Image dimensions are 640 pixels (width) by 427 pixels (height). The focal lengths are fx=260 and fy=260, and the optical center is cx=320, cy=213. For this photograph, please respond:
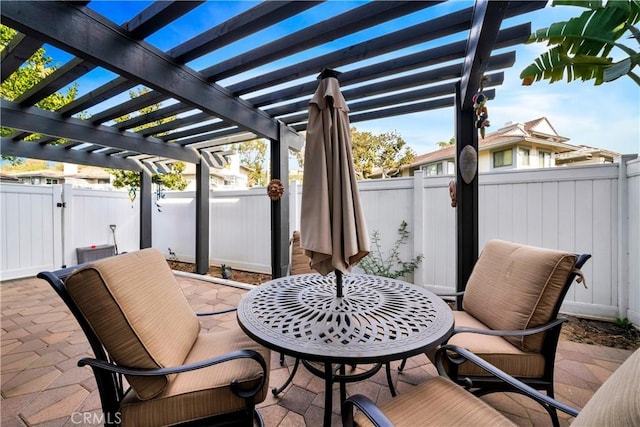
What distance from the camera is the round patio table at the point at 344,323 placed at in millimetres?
1226

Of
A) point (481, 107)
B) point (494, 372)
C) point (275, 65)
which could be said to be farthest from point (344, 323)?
point (275, 65)

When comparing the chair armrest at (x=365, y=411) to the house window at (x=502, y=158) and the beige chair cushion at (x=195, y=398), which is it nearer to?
the beige chair cushion at (x=195, y=398)

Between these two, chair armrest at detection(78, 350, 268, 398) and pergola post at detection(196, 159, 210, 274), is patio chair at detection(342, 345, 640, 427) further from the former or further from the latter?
pergola post at detection(196, 159, 210, 274)

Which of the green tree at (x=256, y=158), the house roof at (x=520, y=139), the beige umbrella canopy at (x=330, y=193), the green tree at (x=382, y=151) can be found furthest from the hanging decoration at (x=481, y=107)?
the green tree at (x=256, y=158)

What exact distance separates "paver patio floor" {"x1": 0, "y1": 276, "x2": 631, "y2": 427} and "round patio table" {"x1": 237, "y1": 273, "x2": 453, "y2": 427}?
0.44 metres

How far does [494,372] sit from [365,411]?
0.68 metres

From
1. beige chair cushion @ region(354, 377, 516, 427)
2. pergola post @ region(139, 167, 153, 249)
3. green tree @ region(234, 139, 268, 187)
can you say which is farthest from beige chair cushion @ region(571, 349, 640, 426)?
green tree @ region(234, 139, 268, 187)

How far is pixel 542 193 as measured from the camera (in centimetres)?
344

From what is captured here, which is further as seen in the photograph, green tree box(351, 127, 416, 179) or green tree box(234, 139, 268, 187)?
green tree box(234, 139, 268, 187)

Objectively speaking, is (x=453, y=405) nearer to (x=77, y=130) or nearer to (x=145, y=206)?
(x=77, y=130)

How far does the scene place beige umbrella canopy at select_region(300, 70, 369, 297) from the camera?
1.53 meters

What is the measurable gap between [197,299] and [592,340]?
5.09 meters

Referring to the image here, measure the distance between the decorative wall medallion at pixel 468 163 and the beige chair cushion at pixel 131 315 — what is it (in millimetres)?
2969

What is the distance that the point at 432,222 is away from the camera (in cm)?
404
